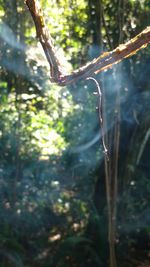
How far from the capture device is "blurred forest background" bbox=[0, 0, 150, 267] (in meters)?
3.69

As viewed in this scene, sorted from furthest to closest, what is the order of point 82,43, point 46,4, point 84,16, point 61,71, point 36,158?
1. point 36,158
2. point 82,43
3. point 84,16
4. point 46,4
5. point 61,71

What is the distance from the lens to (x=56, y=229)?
440 cm

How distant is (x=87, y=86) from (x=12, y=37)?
812 mm

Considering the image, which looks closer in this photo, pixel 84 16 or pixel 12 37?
pixel 84 16

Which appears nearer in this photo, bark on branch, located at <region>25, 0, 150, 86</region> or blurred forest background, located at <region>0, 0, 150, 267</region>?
bark on branch, located at <region>25, 0, 150, 86</region>

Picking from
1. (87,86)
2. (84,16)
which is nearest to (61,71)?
(84,16)

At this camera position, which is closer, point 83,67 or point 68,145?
point 83,67

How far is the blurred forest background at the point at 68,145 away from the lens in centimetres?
369

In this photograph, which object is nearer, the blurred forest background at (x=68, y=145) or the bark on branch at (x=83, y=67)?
the bark on branch at (x=83, y=67)

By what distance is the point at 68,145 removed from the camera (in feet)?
14.5

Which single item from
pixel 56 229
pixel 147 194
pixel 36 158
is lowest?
pixel 56 229

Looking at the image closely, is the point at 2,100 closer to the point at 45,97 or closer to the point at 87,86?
the point at 45,97

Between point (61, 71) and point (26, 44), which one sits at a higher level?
point (26, 44)

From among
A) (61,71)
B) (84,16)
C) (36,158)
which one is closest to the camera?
(61,71)
